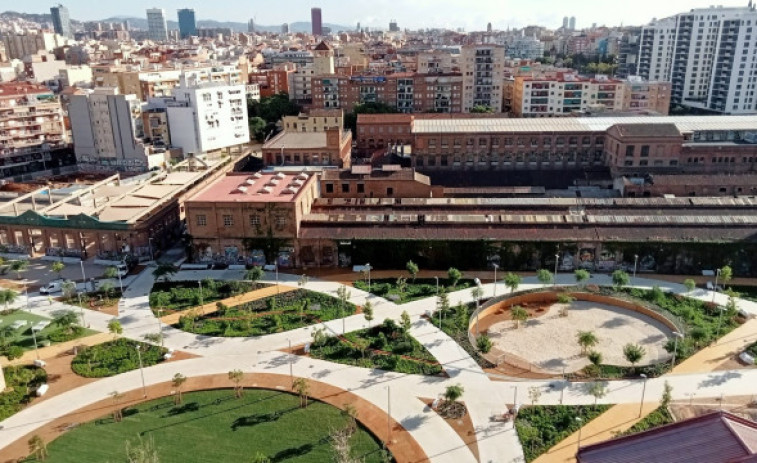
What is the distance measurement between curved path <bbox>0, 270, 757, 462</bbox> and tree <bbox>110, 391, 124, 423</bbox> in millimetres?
1285

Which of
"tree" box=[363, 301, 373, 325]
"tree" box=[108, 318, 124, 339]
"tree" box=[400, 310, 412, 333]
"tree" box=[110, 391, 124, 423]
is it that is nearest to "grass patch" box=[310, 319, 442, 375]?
"tree" box=[400, 310, 412, 333]

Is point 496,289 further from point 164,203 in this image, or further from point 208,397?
point 164,203

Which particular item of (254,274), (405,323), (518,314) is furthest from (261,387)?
(518,314)

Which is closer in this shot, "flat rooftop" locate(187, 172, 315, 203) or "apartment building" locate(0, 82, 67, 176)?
"flat rooftop" locate(187, 172, 315, 203)

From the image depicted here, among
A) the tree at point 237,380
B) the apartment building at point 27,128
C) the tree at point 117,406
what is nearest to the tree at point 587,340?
the tree at point 237,380

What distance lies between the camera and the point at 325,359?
42719mm

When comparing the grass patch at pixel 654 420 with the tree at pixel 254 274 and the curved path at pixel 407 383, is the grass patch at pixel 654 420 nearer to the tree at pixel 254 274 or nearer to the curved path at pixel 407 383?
the curved path at pixel 407 383

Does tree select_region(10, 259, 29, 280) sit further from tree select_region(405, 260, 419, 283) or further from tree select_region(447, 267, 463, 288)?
tree select_region(447, 267, 463, 288)

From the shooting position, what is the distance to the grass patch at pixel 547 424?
109 feet

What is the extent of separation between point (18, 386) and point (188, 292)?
16501 millimetres

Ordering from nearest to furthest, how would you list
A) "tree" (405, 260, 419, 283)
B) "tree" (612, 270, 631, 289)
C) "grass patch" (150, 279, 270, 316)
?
"tree" (612, 270, 631, 289) → "grass patch" (150, 279, 270, 316) → "tree" (405, 260, 419, 283)

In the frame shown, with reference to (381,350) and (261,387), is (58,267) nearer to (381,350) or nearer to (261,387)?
(261,387)

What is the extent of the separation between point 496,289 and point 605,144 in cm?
4080

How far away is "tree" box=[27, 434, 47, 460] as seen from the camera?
3275 centimetres
